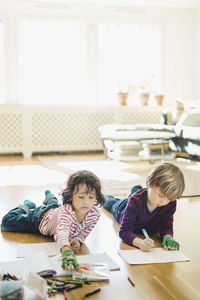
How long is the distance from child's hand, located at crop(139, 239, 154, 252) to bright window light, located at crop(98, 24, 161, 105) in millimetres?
4715

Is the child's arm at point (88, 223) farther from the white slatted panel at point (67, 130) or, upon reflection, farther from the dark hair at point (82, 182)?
the white slatted panel at point (67, 130)

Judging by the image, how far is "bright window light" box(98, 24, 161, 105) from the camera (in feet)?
21.9

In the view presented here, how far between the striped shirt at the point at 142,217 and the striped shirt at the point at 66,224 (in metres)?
0.16

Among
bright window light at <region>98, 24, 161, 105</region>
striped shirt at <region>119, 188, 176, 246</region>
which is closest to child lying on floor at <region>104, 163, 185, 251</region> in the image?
striped shirt at <region>119, 188, 176, 246</region>

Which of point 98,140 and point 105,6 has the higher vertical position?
point 105,6

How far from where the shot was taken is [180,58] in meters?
6.90

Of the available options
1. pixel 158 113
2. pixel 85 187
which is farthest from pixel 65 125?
pixel 85 187

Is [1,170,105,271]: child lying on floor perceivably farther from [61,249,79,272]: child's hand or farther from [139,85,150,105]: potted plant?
[139,85,150,105]: potted plant

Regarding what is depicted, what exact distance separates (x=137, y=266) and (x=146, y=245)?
170mm

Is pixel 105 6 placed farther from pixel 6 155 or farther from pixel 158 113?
pixel 6 155

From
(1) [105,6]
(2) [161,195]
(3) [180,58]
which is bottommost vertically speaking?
(2) [161,195]

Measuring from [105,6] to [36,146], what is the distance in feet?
7.71

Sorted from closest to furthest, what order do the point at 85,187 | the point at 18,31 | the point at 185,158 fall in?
the point at 85,187 → the point at 185,158 → the point at 18,31

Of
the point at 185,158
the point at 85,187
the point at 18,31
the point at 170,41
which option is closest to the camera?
the point at 85,187
